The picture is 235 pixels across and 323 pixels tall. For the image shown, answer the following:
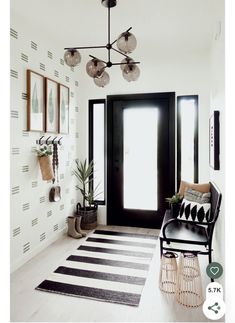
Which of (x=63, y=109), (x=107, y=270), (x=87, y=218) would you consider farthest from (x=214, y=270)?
(x=63, y=109)

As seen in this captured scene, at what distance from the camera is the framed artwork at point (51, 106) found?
3133 mm

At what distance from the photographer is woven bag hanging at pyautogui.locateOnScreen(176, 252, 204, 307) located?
2068 mm

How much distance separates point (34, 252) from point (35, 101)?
170 centimetres

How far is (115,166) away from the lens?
4.05 meters

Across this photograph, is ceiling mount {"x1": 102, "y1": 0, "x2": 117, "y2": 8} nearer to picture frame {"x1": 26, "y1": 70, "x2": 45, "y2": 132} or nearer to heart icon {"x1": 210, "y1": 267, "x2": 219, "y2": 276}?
picture frame {"x1": 26, "y1": 70, "x2": 45, "y2": 132}

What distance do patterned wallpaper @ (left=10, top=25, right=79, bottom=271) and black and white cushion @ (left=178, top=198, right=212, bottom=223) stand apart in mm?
1636

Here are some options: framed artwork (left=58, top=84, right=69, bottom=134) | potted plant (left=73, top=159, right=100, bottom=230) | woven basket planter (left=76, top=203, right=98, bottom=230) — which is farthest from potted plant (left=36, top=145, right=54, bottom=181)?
woven basket planter (left=76, top=203, right=98, bottom=230)

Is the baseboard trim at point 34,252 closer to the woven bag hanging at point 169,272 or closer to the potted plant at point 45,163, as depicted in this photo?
the potted plant at point 45,163

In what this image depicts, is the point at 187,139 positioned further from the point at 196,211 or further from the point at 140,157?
the point at 196,211

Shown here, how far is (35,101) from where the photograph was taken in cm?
290

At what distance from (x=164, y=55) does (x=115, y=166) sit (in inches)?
68.8

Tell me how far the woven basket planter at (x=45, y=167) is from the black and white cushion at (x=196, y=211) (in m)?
1.55

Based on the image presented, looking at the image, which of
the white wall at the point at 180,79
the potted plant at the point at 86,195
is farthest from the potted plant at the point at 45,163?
the white wall at the point at 180,79
